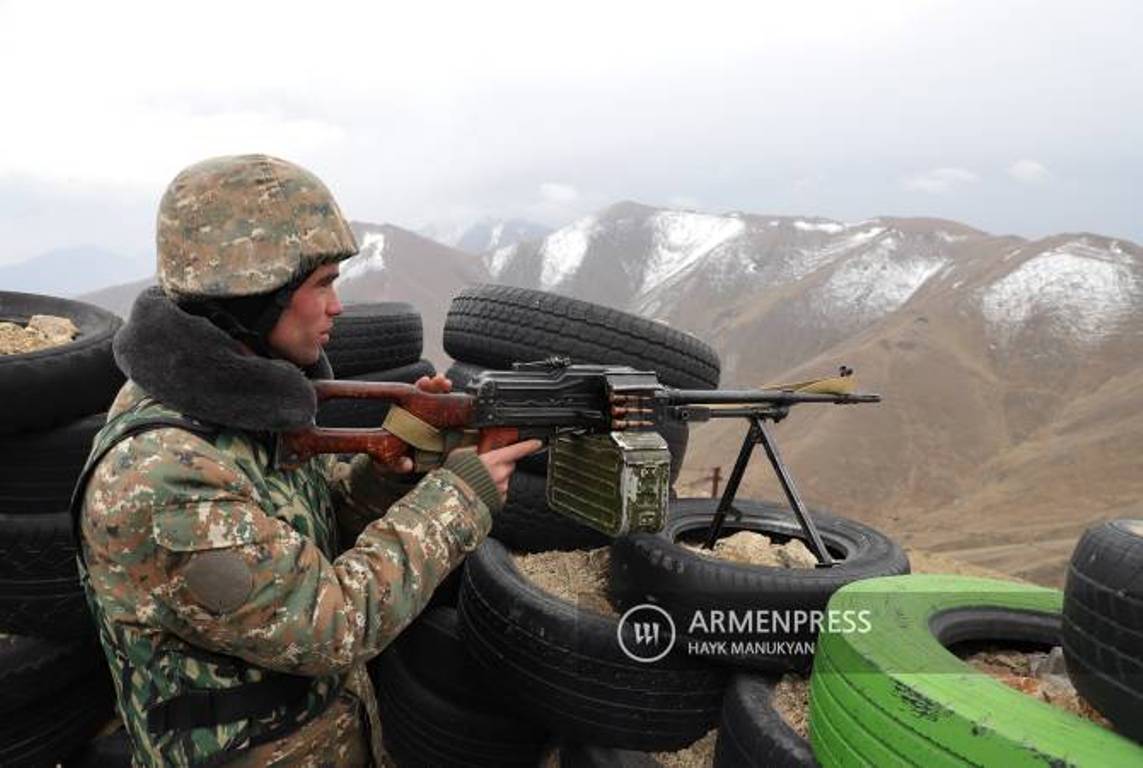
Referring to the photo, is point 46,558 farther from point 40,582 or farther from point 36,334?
point 36,334

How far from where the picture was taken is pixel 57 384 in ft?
13.3

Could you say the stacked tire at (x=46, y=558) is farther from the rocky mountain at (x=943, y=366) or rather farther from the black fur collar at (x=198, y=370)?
the rocky mountain at (x=943, y=366)

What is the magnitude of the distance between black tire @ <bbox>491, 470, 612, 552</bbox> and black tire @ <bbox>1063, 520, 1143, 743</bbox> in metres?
2.51

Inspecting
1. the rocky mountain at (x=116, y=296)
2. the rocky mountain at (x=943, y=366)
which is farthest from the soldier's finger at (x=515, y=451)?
the rocky mountain at (x=116, y=296)

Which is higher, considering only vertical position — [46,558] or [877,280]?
[46,558]

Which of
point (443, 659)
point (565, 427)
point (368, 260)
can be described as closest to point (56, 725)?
point (443, 659)

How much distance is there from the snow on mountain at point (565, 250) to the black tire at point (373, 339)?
6987 cm

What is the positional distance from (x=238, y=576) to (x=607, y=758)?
2.09 metres

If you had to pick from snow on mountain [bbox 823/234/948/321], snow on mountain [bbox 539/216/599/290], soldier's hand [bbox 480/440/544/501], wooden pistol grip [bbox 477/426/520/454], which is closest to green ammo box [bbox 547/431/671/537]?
wooden pistol grip [bbox 477/426/520/454]

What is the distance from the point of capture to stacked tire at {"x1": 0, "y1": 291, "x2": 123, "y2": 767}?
379 centimetres

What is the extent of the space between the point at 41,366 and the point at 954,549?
19210mm

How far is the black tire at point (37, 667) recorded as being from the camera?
146 inches

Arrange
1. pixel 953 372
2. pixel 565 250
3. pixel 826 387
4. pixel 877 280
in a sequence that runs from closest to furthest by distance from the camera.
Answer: pixel 826 387 < pixel 953 372 < pixel 877 280 < pixel 565 250

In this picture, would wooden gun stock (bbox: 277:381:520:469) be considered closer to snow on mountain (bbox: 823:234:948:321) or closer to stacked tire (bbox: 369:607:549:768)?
stacked tire (bbox: 369:607:549:768)
